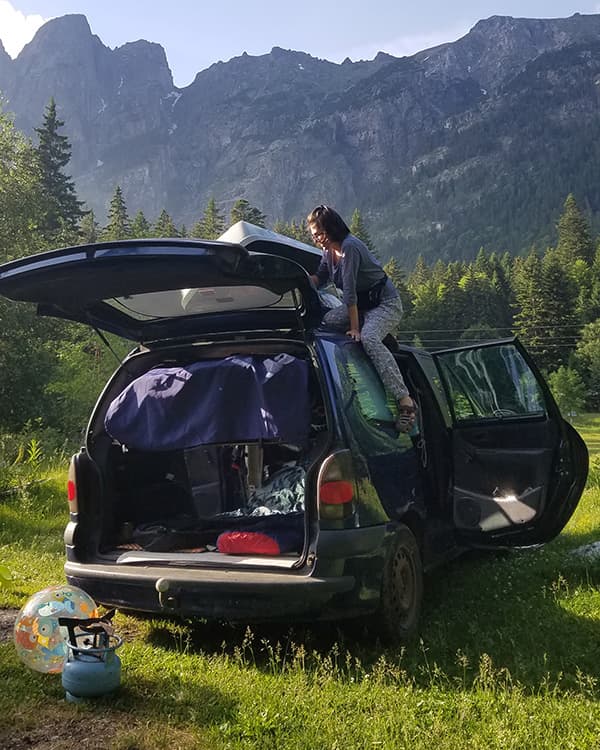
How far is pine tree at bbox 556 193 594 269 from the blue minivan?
87412 millimetres

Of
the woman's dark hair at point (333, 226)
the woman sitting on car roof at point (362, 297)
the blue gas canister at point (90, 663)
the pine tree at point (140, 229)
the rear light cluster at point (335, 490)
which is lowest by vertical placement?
the blue gas canister at point (90, 663)

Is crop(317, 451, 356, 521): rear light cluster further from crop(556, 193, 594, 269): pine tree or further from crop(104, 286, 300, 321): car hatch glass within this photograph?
crop(556, 193, 594, 269): pine tree

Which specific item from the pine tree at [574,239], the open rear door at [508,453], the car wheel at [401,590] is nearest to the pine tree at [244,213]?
the open rear door at [508,453]

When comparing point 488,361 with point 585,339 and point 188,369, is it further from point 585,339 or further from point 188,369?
point 585,339

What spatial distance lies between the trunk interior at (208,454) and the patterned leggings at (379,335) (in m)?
0.44

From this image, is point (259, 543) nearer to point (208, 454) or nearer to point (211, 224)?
point (208, 454)

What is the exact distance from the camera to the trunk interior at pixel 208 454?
410 centimetres

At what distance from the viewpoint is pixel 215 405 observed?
14.5 feet

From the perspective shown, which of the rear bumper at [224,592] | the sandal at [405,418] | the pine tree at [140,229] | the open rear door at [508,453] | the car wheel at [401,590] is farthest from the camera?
the pine tree at [140,229]

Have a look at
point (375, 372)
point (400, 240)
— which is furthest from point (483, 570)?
point (400, 240)

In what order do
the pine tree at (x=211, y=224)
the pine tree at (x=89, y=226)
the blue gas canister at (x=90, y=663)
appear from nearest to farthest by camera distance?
the blue gas canister at (x=90, y=663) → the pine tree at (x=89, y=226) → the pine tree at (x=211, y=224)

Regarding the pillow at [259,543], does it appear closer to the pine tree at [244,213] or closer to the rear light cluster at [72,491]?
the rear light cluster at [72,491]

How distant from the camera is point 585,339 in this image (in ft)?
223

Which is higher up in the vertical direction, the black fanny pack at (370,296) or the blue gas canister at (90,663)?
the black fanny pack at (370,296)
